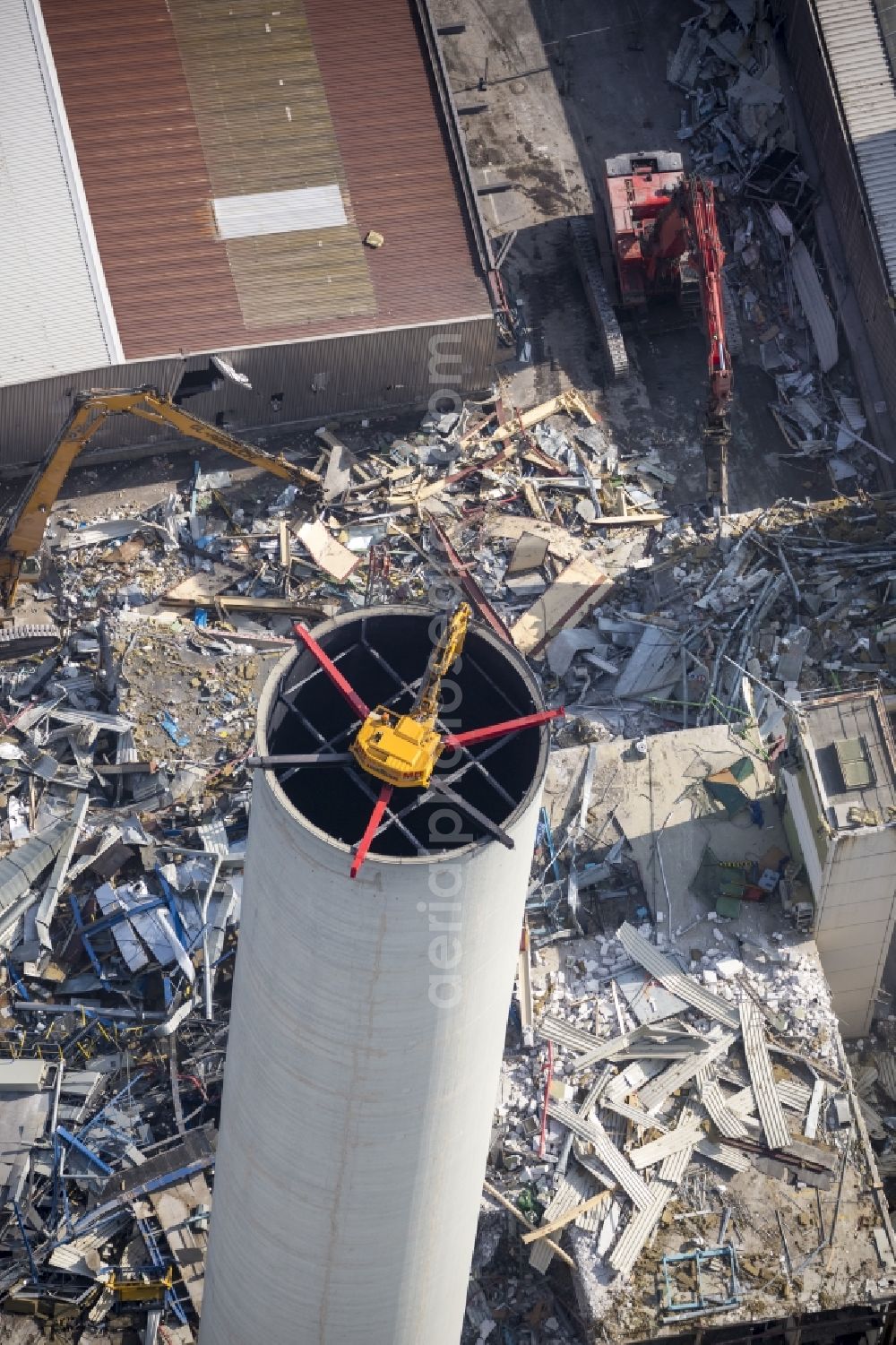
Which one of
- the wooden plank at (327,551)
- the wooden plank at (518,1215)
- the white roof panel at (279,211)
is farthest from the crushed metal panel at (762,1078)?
the white roof panel at (279,211)

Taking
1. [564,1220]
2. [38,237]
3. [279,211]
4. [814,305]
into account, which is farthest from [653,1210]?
[38,237]

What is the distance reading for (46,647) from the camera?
6000 cm

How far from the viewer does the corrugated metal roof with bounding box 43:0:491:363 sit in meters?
63.5

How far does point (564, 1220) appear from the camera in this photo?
4744cm

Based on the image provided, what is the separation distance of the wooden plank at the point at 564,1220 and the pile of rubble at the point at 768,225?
1053 inches

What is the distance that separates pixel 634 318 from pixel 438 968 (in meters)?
40.8

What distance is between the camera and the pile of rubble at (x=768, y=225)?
2596 inches

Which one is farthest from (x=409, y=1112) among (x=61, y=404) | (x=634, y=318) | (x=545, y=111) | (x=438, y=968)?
(x=545, y=111)

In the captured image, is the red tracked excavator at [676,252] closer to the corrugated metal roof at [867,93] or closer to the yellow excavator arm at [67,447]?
the corrugated metal roof at [867,93]

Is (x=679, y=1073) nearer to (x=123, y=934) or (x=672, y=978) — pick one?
(x=672, y=978)

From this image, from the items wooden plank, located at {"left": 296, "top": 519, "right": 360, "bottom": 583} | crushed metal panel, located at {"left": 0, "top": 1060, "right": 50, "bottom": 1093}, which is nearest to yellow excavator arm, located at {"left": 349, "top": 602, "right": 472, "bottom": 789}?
crushed metal panel, located at {"left": 0, "top": 1060, "right": 50, "bottom": 1093}

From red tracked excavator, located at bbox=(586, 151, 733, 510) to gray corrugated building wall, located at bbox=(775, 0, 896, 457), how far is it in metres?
4.82

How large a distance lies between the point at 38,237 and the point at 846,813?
31.3 metres

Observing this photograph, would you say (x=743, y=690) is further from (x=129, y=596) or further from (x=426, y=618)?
(x=426, y=618)
